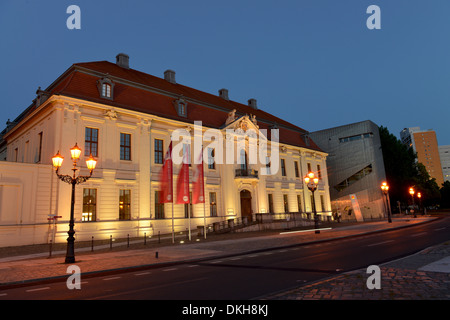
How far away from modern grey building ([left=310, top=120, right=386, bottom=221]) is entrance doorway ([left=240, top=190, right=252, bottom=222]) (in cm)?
2270

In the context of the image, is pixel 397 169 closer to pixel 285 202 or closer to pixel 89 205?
pixel 285 202

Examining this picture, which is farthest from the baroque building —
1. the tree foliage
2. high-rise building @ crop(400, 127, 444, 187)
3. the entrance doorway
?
high-rise building @ crop(400, 127, 444, 187)

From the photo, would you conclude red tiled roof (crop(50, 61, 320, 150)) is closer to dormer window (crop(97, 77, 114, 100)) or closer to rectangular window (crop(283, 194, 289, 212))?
dormer window (crop(97, 77, 114, 100))

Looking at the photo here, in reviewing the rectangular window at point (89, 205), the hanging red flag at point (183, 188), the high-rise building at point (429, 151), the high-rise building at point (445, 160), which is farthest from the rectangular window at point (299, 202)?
the high-rise building at point (445, 160)

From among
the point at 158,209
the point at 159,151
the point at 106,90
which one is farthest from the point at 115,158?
the point at 158,209

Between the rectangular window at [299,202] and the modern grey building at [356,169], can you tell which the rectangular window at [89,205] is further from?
the modern grey building at [356,169]

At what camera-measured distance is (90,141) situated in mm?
26234

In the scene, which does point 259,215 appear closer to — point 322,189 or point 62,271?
point 322,189

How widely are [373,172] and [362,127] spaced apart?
8.77 metres

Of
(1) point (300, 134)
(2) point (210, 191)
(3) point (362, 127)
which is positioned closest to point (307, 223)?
(2) point (210, 191)

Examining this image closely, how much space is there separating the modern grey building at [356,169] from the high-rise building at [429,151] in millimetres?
135898

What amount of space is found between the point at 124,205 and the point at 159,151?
6.41 m

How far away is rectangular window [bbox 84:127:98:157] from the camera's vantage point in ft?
85.4

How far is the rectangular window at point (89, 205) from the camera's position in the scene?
978 inches
